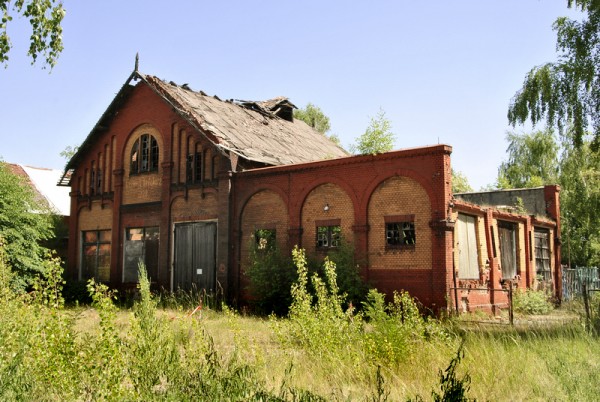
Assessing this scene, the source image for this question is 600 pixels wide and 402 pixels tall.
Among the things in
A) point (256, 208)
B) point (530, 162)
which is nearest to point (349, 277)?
point (256, 208)

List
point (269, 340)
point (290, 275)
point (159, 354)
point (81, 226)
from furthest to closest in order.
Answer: point (81, 226) < point (290, 275) < point (269, 340) < point (159, 354)

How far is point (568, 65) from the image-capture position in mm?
14570

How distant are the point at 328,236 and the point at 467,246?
4442mm

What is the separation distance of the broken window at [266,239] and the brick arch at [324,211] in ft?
4.24

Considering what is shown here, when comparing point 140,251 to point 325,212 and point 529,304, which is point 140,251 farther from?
point 529,304

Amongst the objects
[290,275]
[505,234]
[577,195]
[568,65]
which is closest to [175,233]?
[290,275]

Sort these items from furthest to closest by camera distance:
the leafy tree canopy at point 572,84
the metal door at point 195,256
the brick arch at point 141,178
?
the brick arch at point 141,178 → the metal door at point 195,256 → the leafy tree canopy at point 572,84

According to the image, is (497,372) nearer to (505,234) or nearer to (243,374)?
(243,374)

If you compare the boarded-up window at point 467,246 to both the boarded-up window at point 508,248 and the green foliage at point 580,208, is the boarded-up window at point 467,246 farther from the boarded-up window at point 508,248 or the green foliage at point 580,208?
the green foliage at point 580,208

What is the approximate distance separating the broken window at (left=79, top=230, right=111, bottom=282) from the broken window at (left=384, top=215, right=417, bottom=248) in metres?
13.6

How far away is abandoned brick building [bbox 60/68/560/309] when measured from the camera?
56.3ft

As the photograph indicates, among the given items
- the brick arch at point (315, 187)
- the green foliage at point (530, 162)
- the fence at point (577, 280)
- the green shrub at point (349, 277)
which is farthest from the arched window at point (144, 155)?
the green foliage at point (530, 162)

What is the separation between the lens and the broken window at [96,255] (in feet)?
83.9

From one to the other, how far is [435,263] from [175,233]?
425 inches
